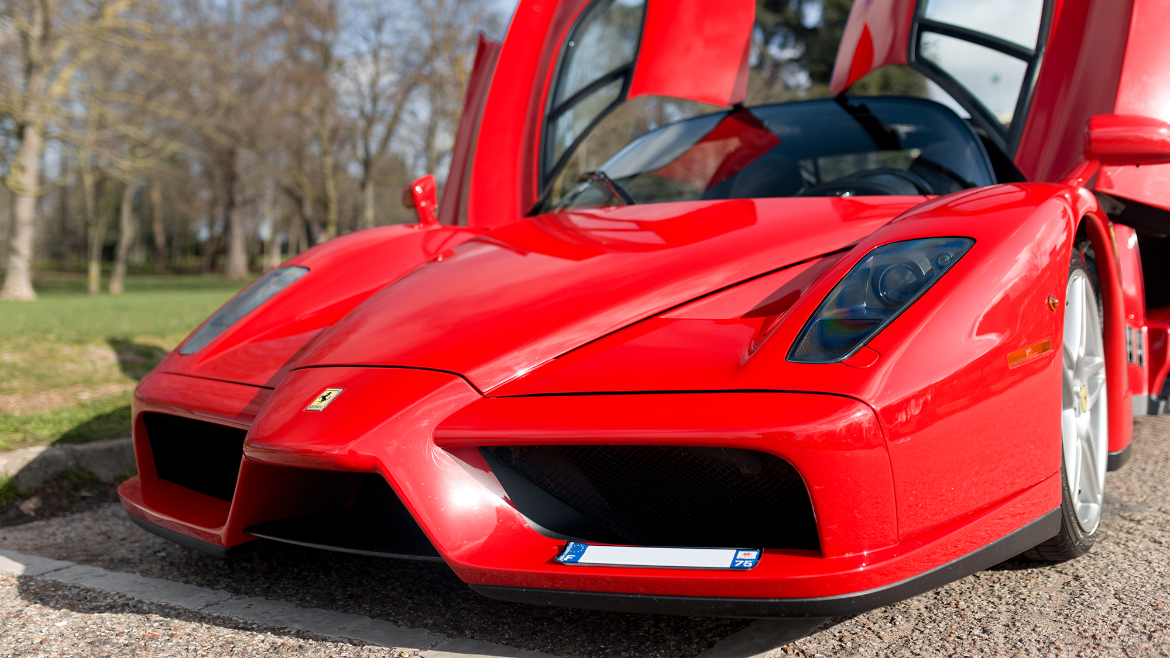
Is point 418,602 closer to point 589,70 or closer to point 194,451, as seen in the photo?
point 194,451

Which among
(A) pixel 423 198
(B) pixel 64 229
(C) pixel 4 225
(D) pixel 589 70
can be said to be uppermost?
(D) pixel 589 70

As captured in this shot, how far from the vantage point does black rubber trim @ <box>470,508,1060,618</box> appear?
1354 mm

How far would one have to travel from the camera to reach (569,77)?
3506 mm

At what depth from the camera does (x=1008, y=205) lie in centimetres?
180

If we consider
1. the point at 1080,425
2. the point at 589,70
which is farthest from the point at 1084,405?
the point at 589,70

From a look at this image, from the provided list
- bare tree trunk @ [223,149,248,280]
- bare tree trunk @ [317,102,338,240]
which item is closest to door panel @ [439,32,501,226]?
bare tree trunk @ [317,102,338,240]

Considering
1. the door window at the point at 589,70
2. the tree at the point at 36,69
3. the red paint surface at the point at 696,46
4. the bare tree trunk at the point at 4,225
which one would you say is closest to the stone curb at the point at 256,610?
the door window at the point at 589,70

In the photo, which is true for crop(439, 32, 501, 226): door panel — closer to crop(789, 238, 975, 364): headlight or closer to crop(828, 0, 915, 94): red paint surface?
crop(828, 0, 915, 94): red paint surface

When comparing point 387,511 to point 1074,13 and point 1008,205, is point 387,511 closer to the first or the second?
point 1008,205

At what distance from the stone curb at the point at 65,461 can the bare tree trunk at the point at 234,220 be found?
20.6 m

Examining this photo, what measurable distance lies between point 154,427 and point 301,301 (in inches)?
21.7

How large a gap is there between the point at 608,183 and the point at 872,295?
62.7 inches

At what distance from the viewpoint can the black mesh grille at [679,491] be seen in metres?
1.49

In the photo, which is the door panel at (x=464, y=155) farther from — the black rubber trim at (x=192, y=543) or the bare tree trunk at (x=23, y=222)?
the bare tree trunk at (x=23, y=222)
